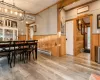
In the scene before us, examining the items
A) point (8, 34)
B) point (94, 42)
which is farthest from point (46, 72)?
point (8, 34)

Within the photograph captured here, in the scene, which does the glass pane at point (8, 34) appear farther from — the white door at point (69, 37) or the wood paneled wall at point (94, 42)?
the wood paneled wall at point (94, 42)

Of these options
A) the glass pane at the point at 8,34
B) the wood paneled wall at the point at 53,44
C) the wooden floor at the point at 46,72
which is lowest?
A: the wooden floor at the point at 46,72

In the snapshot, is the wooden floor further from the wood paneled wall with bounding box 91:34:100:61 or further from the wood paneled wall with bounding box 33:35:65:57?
the wood paneled wall with bounding box 33:35:65:57

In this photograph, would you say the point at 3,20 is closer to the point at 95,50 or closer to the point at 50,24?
the point at 50,24

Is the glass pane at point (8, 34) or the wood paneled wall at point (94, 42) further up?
the glass pane at point (8, 34)

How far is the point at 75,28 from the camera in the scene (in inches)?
199

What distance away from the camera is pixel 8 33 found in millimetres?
5957

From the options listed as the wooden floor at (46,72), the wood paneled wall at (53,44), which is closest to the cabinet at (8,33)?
the wood paneled wall at (53,44)

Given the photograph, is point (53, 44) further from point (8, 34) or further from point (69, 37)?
point (8, 34)

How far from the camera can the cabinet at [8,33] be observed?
222 inches

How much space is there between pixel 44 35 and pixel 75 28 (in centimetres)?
208

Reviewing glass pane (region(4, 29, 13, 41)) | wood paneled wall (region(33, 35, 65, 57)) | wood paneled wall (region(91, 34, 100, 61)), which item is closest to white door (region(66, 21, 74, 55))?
wood paneled wall (region(33, 35, 65, 57))

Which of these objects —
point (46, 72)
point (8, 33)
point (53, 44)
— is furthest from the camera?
point (8, 33)

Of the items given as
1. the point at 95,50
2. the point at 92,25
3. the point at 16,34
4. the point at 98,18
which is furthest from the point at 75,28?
the point at 16,34
